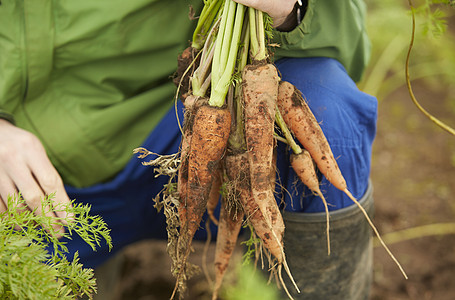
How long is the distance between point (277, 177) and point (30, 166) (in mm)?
613

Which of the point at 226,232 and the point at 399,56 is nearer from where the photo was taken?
the point at 226,232

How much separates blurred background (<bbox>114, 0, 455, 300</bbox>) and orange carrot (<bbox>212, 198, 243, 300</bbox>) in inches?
4.4

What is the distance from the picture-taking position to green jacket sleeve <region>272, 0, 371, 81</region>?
105 centimetres

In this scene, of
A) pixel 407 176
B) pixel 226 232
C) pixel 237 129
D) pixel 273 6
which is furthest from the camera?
pixel 407 176

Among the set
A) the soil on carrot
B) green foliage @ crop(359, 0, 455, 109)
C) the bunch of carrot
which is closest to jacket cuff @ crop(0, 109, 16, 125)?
the bunch of carrot

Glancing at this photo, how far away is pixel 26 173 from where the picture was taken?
97 centimetres

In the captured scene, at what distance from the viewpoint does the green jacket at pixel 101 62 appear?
1.09 m

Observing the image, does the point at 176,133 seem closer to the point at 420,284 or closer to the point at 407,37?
the point at 420,284

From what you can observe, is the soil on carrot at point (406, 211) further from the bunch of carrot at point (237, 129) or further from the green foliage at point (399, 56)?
the bunch of carrot at point (237, 129)

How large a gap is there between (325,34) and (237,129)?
0.35m

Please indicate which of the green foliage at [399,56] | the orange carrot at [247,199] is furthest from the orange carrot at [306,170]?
the green foliage at [399,56]

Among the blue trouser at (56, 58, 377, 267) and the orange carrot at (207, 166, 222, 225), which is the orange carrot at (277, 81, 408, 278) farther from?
the orange carrot at (207, 166, 222, 225)

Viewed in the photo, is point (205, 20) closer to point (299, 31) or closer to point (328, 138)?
point (299, 31)

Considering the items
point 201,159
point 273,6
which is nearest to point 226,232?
point 201,159
